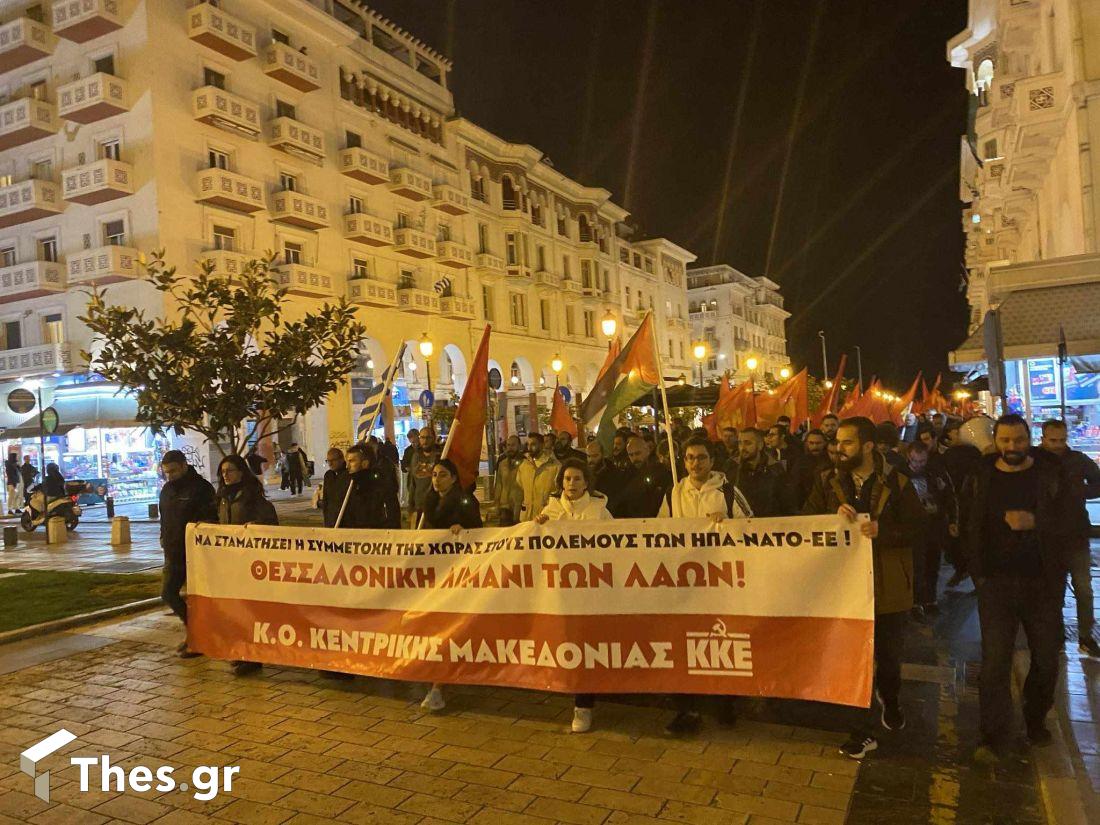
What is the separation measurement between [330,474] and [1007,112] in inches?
759

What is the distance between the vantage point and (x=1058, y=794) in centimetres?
409

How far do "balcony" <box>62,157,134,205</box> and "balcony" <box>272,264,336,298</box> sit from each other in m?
5.35

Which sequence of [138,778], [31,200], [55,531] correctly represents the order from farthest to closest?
1. [31,200]
2. [55,531]
3. [138,778]

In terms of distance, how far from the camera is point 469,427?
7.01 metres

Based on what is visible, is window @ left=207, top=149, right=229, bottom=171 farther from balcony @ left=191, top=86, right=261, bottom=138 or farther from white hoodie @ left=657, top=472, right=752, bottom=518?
white hoodie @ left=657, top=472, right=752, bottom=518

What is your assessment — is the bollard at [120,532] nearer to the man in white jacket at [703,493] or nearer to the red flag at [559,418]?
the red flag at [559,418]

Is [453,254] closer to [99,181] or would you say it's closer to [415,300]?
[415,300]

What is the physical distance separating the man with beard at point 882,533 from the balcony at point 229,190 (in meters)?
26.2

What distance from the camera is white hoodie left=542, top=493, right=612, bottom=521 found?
18.2 feet

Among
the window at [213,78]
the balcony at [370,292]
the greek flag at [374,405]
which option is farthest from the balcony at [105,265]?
the greek flag at [374,405]

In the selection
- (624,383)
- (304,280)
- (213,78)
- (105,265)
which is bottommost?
(624,383)

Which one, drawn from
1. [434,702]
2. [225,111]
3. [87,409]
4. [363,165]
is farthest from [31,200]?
[434,702]

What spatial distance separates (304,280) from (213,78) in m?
7.51

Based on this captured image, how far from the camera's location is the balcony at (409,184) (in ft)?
117
